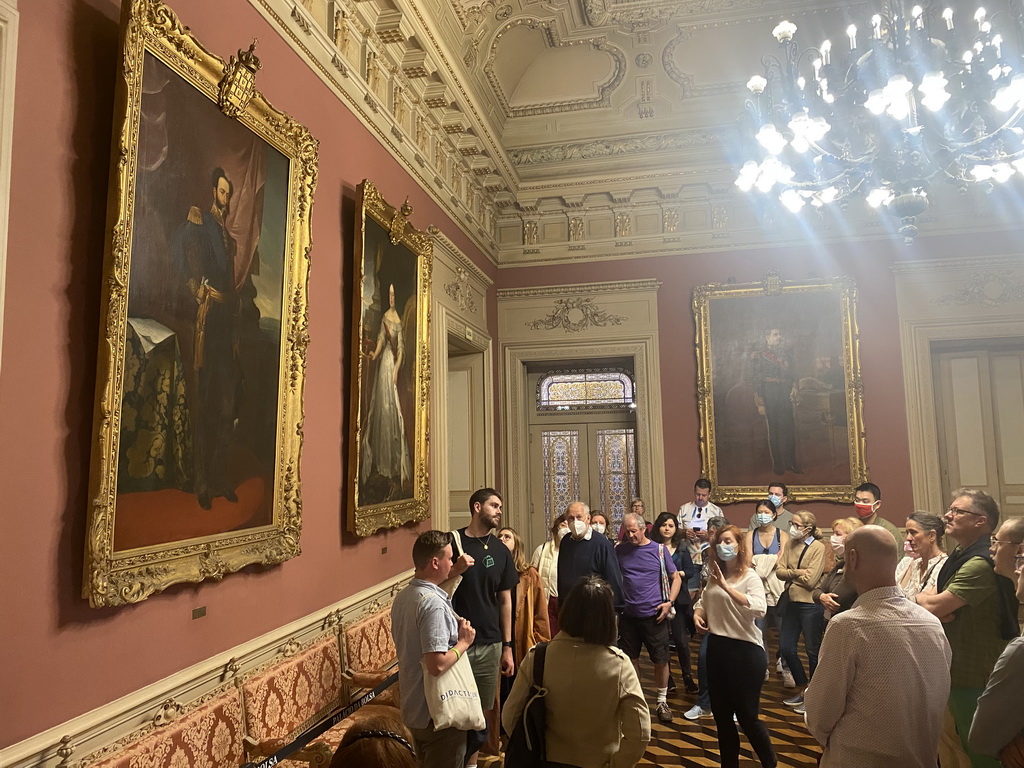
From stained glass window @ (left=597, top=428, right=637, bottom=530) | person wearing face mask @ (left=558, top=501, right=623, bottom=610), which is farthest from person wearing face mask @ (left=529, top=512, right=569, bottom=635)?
stained glass window @ (left=597, top=428, right=637, bottom=530)

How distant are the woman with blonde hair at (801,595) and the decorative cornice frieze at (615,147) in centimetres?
581

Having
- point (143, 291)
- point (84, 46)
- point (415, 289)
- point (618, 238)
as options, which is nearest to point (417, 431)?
point (415, 289)

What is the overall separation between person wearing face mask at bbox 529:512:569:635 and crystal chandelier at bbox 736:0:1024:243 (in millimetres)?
3594

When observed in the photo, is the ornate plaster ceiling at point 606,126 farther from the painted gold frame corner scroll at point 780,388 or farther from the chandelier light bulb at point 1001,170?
the chandelier light bulb at point 1001,170

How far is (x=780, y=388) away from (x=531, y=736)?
25.7 feet

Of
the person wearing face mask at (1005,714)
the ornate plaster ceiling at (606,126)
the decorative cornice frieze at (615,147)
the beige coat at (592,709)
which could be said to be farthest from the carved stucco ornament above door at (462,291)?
the person wearing face mask at (1005,714)

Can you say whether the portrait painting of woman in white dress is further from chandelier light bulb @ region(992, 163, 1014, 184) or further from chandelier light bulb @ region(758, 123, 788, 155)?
chandelier light bulb @ region(992, 163, 1014, 184)

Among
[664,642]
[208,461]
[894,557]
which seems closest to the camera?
[894,557]

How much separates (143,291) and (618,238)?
8.19 metres

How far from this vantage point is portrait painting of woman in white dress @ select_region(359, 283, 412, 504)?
5383 mm

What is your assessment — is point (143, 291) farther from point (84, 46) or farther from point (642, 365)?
point (642, 365)

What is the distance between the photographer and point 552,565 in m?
6.36

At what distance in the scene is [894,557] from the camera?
104 inches

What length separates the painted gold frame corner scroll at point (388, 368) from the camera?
207 inches
